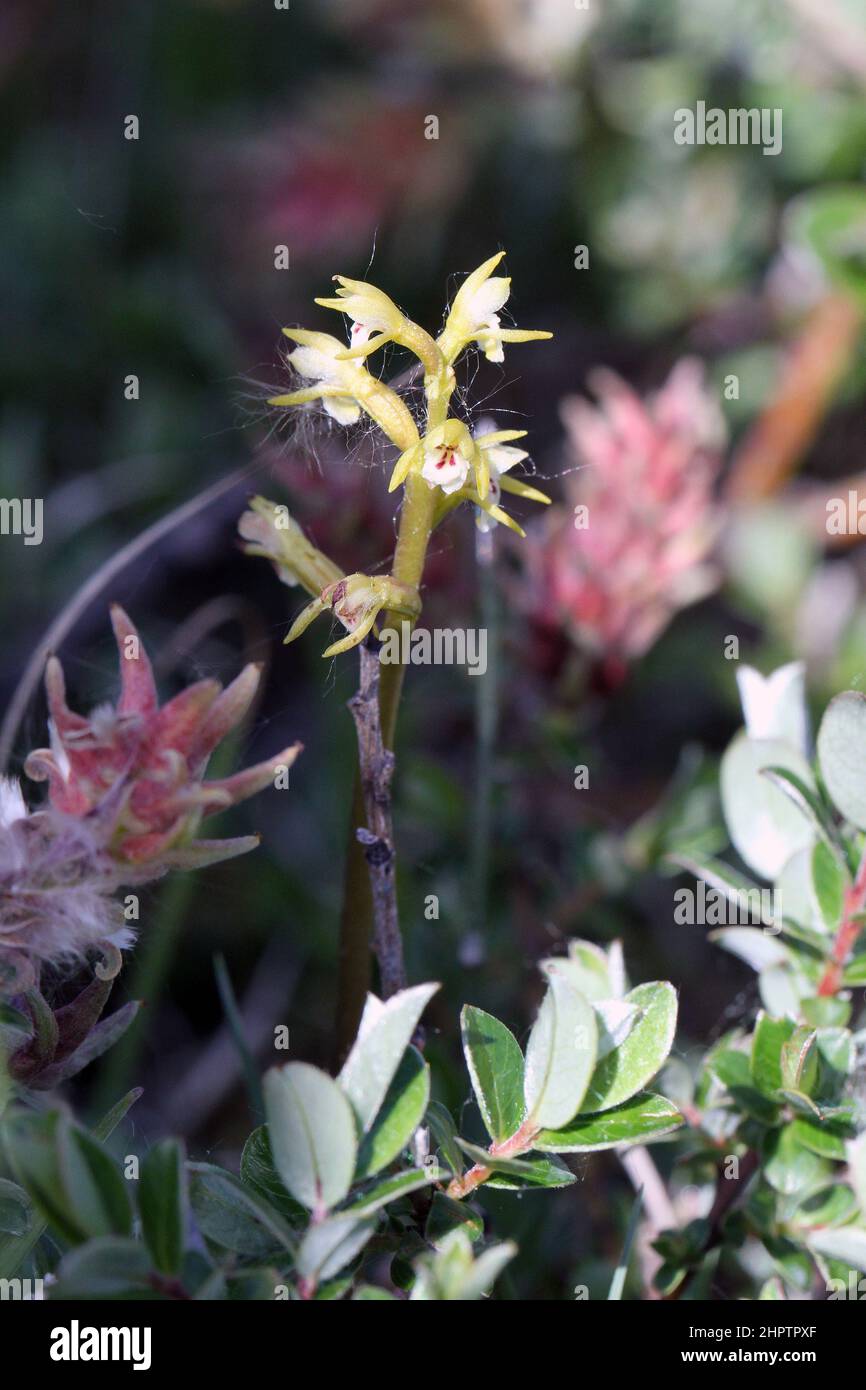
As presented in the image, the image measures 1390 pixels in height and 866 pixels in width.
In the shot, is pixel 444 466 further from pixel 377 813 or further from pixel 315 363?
pixel 377 813

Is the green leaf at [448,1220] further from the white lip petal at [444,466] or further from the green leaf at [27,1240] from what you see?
the white lip petal at [444,466]

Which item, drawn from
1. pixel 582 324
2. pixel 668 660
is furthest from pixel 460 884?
pixel 582 324

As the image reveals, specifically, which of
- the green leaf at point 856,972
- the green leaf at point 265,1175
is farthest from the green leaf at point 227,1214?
the green leaf at point 856,972

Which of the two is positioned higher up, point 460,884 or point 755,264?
point 755,264

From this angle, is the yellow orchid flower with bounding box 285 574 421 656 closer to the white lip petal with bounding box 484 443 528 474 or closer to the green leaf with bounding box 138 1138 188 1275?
the white lip petal with bounding box 484 443 528 474

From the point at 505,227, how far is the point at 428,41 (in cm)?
40

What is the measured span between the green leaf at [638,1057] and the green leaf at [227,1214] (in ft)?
0.64

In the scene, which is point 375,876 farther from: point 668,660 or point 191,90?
point 191,90

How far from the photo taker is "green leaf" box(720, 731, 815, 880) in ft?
3.64

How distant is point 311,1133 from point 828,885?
45cm

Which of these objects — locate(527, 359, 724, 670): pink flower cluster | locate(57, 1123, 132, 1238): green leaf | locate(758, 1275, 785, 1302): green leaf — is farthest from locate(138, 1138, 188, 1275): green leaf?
locate(527, 359, 724, 670): pink flower cluster

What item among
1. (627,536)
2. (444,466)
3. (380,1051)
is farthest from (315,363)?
(627,536)

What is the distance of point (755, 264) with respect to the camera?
8.39ft

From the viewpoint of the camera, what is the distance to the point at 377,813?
884mm
